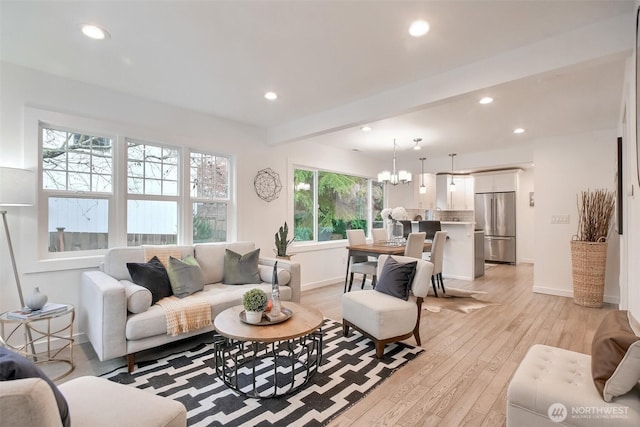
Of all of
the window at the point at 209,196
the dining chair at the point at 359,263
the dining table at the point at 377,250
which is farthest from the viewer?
the dining chair at the point at 359,263

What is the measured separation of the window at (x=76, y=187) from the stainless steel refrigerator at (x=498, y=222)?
832cm

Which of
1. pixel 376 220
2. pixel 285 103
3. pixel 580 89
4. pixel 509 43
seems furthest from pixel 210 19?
pixel 376 220

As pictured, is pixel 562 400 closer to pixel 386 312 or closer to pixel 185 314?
pixel 386 312

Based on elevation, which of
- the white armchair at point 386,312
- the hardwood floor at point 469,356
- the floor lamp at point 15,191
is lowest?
the hardwood floor at point 469,356

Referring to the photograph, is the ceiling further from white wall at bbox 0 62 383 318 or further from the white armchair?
the white armchair

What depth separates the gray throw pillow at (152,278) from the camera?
9.11ft

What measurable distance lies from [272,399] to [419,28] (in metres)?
2.74

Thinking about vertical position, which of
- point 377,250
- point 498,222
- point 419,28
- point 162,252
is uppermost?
point 419,28

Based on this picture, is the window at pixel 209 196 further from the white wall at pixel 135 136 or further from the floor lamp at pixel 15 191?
the floor lamp at pixel 15 191

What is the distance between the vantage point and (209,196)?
4078 mm

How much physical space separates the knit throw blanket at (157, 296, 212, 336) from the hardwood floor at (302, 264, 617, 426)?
150cm

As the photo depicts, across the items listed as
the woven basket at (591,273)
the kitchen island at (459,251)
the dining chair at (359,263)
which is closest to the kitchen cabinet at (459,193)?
the kitchen island at (459,251)

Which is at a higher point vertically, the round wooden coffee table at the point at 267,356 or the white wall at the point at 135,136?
the white wall at the point at 135,136

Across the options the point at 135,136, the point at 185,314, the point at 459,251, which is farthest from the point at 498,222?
the point at 135,136
